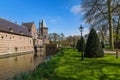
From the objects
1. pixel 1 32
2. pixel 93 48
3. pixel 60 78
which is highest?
pixel 1 32

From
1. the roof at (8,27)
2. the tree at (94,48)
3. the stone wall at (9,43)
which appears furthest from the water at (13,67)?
the roof at (8,27)

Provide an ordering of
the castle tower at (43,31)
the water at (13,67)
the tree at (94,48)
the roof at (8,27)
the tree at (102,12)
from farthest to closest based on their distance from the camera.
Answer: the castle tower at (43,31) < the roof at (8,27) < the tree at (102,12) < the tree at (94,48) < the water at (13,67)

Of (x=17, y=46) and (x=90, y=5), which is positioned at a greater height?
(x=90, y=5)

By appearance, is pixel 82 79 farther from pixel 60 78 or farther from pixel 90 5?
pixel 90 5

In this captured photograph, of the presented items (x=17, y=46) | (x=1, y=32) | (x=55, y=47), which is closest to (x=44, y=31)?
(x=55, y=47)

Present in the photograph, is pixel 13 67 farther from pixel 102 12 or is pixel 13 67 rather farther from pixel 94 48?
pixel 102 12

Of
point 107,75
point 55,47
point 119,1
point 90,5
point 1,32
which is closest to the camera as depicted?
point 107,75

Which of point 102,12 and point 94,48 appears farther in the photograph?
point 102,12

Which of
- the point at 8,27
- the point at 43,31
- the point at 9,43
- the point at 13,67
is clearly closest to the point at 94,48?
the point at 13,67

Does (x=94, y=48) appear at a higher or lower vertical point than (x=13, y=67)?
higher

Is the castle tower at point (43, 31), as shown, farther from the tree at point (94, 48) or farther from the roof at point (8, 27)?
the tree at point (94, 48)

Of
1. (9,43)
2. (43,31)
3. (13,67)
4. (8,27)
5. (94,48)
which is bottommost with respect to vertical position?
(13,67)

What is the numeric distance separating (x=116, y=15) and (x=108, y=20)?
1.58 meters

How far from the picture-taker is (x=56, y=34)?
89.7 metres
